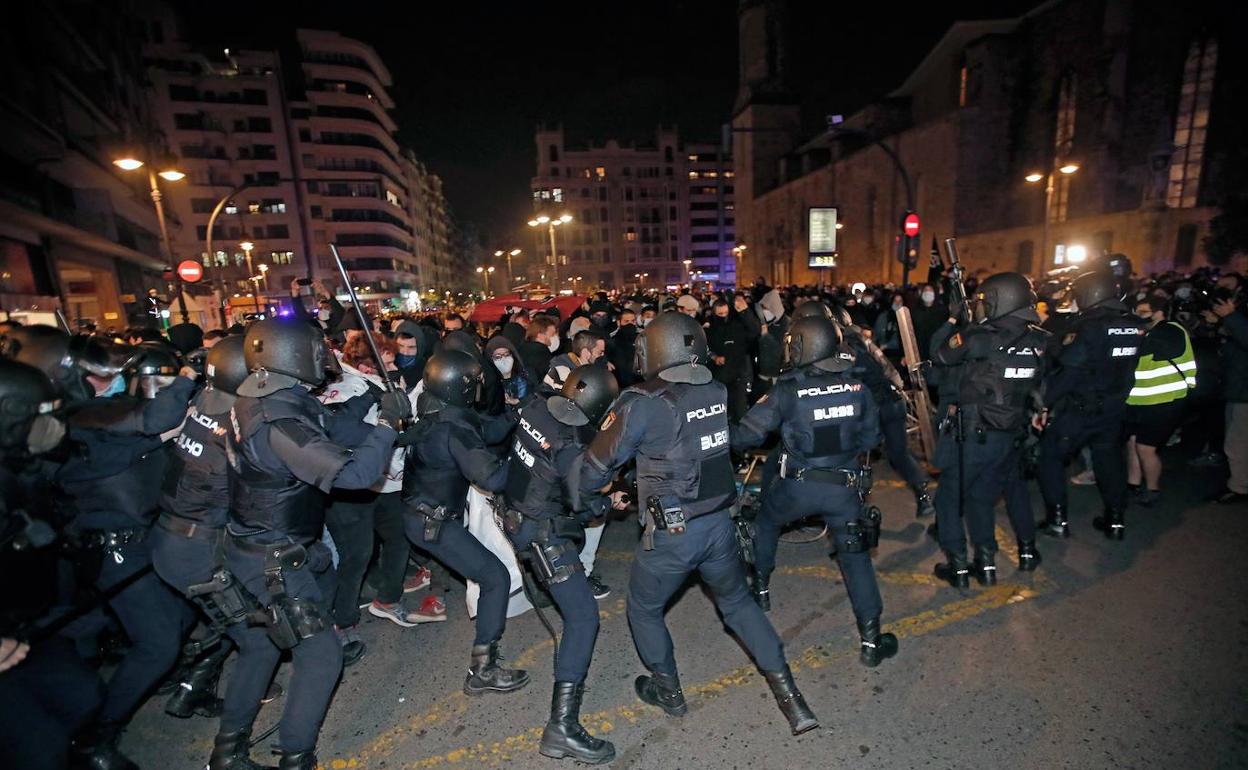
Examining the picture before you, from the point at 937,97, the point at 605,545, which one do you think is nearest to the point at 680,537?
the point at 605,545

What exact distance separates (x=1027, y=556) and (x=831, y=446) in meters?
2.34

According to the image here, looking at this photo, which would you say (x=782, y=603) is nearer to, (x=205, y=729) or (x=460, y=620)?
(x=460, y=620)

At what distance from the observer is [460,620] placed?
4434 millimetres

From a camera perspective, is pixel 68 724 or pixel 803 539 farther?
pixel 803 539

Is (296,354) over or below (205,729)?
over

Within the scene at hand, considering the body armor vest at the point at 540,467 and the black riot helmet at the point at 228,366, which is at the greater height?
the black riot helmet at the point at 228,366

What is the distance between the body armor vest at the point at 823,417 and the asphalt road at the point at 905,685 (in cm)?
135

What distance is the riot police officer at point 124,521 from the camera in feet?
10.3

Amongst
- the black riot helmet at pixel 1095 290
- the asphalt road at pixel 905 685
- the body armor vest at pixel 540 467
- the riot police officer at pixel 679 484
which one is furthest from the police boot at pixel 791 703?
the black riot helmet at pixel 1095 290

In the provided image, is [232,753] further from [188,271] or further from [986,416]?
[188,271]

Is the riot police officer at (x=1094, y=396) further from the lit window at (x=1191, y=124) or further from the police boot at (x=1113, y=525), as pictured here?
the lit window at (x=1191, y=124)

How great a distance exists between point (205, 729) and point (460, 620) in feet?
5.26

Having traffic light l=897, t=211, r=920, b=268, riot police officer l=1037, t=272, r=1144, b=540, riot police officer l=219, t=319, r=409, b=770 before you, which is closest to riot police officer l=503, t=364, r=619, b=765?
riot police officer l=219, t=319, r=409, b=770

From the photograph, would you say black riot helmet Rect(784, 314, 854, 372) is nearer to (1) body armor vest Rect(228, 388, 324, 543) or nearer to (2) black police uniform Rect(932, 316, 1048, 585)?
(2) black police uniform Rect(932, 316, 1048, 585)
